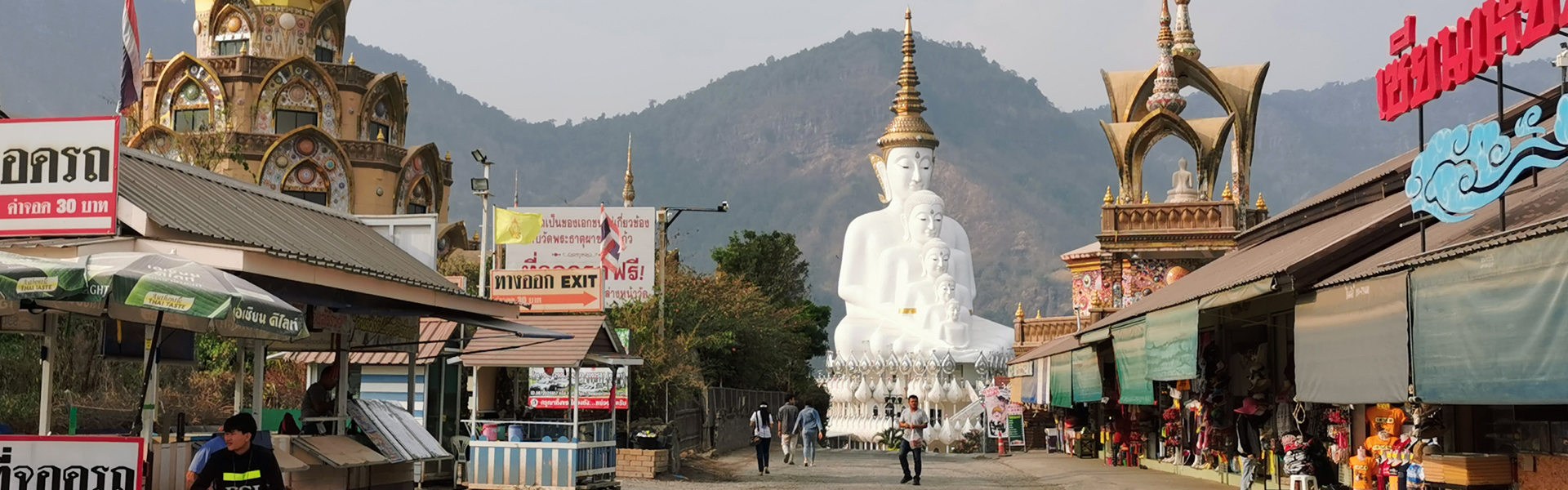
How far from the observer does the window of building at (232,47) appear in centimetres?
5222

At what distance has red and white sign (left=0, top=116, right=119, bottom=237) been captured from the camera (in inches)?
466

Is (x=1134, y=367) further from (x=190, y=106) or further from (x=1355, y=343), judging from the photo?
(x=190, y=106)

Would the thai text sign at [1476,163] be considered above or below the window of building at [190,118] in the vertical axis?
below

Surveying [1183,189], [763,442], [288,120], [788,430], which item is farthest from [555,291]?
[288,120]

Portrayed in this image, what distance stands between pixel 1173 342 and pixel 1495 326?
7.17 m

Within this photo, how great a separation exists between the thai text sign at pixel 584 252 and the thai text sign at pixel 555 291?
10892mm

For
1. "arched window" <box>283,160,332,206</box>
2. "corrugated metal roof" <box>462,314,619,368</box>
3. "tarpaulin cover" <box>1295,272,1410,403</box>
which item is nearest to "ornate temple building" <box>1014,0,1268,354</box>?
"corrugated metal roof" <box>462,314,619,368</box>

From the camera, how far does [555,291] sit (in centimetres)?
2277

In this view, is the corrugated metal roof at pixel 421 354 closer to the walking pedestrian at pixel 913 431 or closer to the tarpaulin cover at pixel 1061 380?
the walking pedestrian at pixel 913 431

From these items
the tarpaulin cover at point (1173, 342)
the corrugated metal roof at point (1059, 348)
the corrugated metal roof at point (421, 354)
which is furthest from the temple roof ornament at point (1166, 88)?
the corrugated metal roof at point (421, 354)

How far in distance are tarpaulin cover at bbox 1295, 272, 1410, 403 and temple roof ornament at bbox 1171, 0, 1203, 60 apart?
81.4 feet

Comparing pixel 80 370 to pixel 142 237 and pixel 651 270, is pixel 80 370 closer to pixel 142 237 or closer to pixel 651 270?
pixel 142 237

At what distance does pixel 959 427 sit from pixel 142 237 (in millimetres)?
34703

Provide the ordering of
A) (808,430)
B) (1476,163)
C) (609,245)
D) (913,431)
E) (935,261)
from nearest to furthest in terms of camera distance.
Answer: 1. (1476,163)
2. (913,431)
3. (808,430)
4. (609,245)
5. (935,261)
